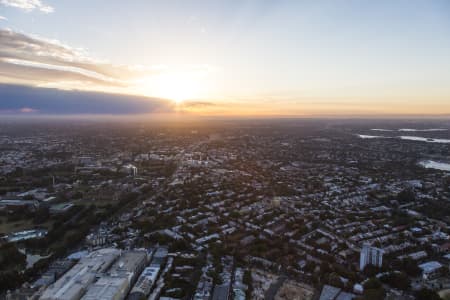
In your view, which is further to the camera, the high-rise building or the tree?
the high-rise building

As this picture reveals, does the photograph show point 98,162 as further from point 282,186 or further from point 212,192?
point 282,186

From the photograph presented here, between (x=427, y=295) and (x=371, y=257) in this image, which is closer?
(x=427, y=295)

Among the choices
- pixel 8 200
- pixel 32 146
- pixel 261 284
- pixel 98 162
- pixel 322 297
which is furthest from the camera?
pixel 32 146

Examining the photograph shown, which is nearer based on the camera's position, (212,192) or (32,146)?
(212,192)

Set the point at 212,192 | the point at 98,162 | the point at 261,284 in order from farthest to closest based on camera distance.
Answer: the point at 98,162 → the point at 212,192 → the point at 261,284

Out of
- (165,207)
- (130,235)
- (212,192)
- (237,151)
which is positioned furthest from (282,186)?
(237,151)

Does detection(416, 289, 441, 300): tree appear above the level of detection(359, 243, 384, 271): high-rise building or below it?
below

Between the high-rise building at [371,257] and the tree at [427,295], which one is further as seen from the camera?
the high-rise building at [371,257]

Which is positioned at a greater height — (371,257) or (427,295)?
(371,257)

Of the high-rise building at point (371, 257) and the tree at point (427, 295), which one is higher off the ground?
the high-rise building at point (371, 257)
